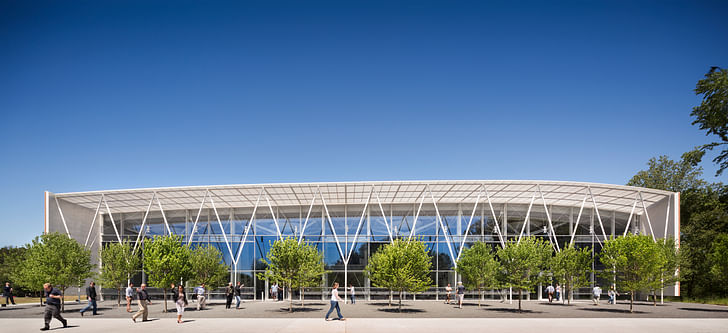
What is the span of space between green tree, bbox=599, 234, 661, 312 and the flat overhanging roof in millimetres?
8338

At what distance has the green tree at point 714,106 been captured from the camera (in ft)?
110

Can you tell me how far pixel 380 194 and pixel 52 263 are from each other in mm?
22039

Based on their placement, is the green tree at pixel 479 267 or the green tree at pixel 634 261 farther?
the green tree at pixel 479 267

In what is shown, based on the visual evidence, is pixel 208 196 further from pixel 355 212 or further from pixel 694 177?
pixel 694 177

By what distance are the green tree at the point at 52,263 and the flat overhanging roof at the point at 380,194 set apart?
9043mm

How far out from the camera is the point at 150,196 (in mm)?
37719

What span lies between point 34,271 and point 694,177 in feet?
218

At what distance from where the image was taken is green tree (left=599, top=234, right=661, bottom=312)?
2642 cm

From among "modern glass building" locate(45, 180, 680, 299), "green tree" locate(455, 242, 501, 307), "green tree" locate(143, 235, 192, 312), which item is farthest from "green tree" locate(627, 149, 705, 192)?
"green tree" locate(143, 235, 192, 312)

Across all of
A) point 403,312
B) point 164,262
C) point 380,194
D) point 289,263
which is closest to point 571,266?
point 403,312

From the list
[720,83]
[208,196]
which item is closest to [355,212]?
[208,196]

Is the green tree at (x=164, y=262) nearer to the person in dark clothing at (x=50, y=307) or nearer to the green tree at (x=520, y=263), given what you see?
the person in dark clothing at (x=50, y=307)

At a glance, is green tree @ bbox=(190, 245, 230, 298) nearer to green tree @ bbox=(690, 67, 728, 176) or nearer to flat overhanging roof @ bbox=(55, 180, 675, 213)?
flat overhanging roof @ bbox=(55, 180, 675, 213)

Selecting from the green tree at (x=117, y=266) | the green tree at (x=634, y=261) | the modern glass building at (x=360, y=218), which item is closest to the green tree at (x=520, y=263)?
the green tree at (x=634, y=261)
